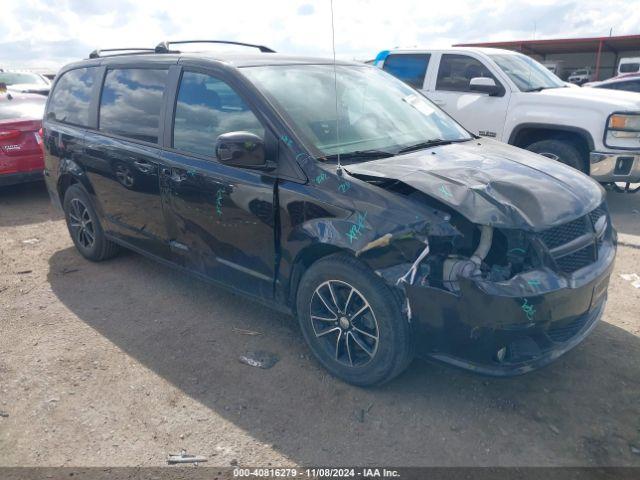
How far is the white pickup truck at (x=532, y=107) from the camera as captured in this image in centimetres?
600

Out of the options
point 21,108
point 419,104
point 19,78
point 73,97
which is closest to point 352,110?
point 419,104

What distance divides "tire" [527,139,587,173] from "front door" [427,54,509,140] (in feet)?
1.83

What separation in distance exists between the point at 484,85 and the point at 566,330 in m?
4.55

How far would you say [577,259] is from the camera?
9.07 feet

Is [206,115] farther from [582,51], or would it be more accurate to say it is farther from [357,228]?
[582,51]

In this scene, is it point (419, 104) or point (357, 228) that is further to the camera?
point (419, 104)

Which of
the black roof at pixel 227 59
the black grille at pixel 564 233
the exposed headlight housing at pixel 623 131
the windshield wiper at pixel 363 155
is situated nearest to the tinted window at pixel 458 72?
the exposed headlight housing at pixel 623 131

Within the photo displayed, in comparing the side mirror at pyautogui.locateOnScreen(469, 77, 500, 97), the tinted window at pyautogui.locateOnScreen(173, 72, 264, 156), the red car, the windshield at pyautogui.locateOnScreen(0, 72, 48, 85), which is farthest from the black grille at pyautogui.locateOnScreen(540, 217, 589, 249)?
the windshield at pyautogui.locateOnScreen(0, 72, 48, 85)

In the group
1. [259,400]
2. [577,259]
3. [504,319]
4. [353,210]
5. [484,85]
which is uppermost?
[484,85]

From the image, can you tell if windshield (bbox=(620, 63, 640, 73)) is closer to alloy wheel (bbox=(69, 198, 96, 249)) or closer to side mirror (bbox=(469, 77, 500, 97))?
side mirror (bbox=(469, 77, 500, 97))

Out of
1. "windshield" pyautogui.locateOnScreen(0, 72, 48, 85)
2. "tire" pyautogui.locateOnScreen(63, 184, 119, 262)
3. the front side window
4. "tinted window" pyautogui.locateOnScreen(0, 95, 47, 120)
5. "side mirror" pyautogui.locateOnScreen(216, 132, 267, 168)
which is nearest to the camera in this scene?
"side mirror" pyautogui.locateOnScreen(216, 132, 267, 168)

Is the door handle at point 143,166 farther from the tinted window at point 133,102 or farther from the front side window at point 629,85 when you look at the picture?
the front side window at point 629,85

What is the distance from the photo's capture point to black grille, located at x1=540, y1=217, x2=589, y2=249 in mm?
2631

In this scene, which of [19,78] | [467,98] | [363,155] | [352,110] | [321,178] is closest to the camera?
[321,178]
